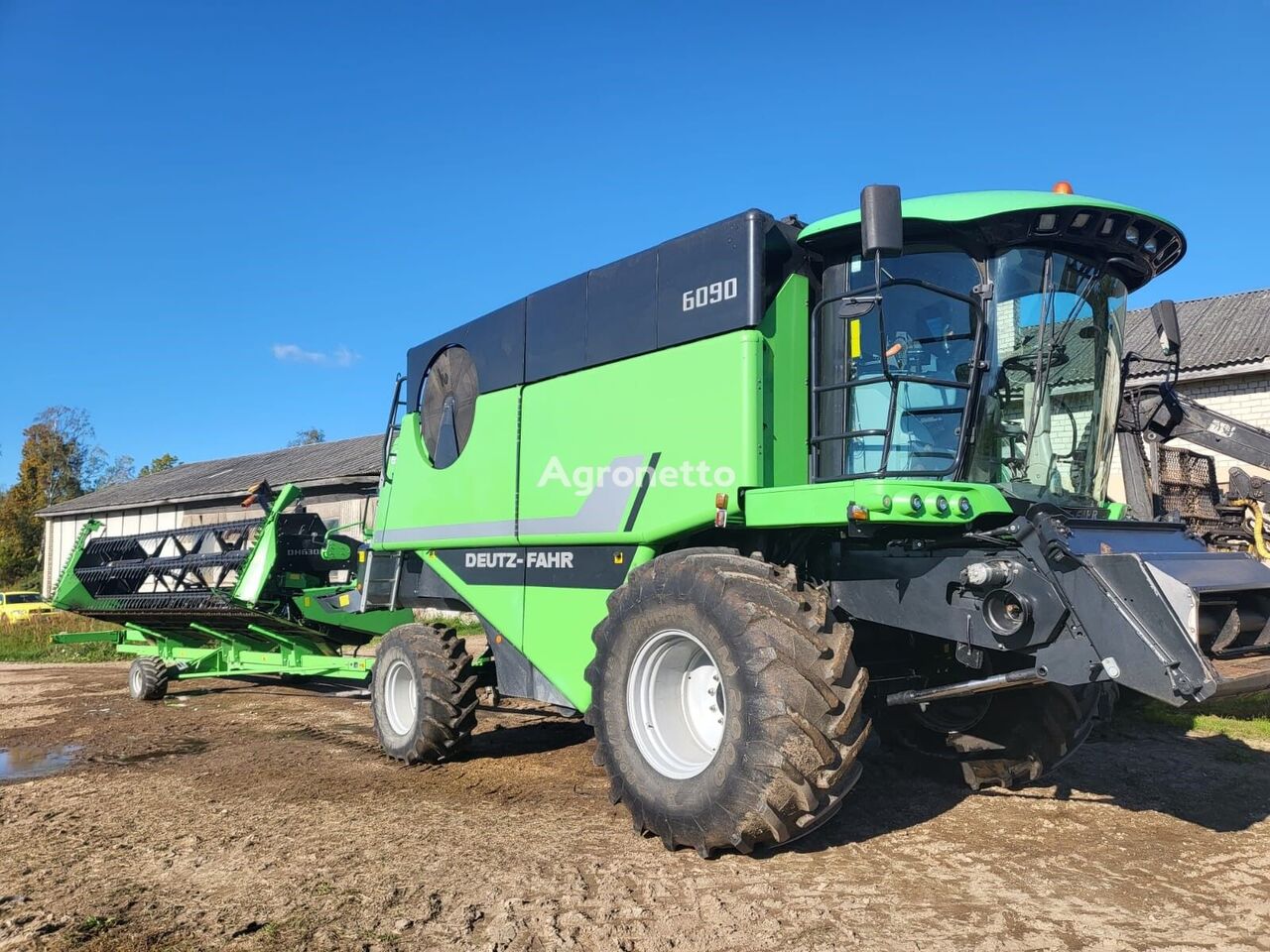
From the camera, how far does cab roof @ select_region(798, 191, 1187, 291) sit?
4402 millimetres

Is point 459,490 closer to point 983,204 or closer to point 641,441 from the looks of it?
point 641,441

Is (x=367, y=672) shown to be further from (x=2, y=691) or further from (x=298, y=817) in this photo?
(x=2, y=691)

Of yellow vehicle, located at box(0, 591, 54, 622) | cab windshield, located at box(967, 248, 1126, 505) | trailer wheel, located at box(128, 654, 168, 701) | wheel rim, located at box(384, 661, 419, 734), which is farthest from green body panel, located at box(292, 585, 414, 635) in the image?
yellow vehicle, located at box(0, 591, 54, 622)

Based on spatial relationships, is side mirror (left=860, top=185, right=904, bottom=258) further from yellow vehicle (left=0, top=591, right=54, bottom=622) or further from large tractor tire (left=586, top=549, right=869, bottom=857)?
yellow vehicle (left=0, top=591, right=54, bottom=622)

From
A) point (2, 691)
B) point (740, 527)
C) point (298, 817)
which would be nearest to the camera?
point (740, 527)

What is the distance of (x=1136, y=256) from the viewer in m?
4.94

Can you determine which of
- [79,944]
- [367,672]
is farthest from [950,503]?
[367,672]

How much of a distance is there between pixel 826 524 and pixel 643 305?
1887 millimetres

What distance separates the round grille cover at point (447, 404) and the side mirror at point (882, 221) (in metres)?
3.65

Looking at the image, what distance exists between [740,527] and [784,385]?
79 cm

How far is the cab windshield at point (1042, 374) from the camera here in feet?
15.0

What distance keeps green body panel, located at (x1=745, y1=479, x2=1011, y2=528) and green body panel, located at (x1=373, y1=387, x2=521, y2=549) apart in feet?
7.51

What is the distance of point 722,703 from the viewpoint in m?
4.74

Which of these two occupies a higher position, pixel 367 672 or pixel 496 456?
pixel 496 456
